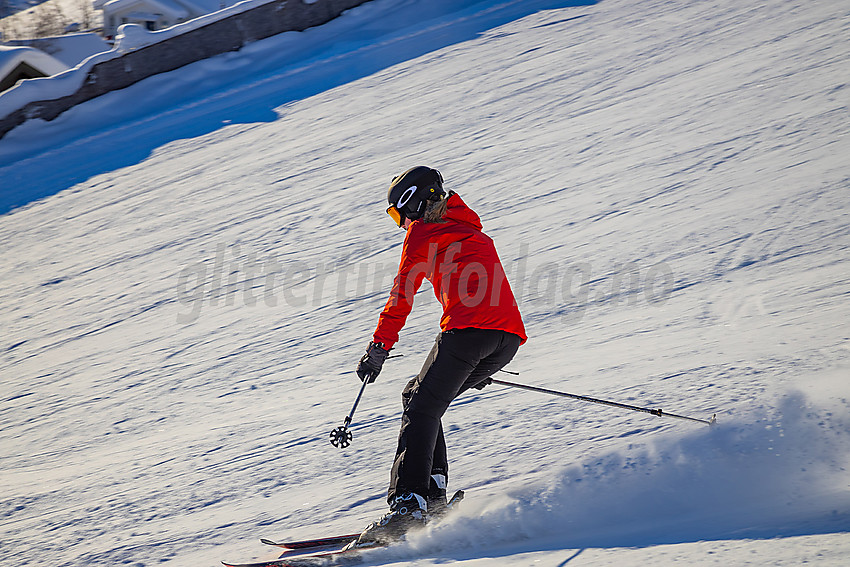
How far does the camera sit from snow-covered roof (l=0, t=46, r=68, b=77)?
15.3 metres

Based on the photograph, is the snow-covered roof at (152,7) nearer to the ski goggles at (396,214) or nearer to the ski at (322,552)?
the ski goggles at (396,214)

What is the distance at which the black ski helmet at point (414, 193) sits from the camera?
2.82m

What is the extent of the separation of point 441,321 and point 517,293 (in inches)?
99.7

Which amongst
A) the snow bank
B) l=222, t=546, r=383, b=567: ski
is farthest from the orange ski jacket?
l=222, t=546, r=383, b=567: ski

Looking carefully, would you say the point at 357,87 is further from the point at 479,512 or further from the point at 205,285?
the point at 479,512

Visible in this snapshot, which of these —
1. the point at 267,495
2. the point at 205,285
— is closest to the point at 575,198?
the point at 205,285

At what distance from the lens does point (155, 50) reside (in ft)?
39.9

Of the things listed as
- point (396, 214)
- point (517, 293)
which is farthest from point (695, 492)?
point (517, 293)

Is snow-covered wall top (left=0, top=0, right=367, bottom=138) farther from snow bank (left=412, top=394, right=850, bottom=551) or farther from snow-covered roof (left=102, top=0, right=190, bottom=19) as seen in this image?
snow bank (left=412, top=394, right=850, bottom=551)

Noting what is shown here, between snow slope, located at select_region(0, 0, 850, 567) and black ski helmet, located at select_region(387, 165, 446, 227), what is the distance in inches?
54.0

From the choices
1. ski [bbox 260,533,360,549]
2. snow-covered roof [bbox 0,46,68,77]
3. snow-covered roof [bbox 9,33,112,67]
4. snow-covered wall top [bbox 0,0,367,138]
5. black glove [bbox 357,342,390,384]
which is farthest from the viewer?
snow-covered roof [bbox 9,33,112,67]

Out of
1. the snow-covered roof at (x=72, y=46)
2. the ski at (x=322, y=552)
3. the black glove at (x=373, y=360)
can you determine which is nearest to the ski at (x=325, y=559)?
the ski at (x=322, y=552)

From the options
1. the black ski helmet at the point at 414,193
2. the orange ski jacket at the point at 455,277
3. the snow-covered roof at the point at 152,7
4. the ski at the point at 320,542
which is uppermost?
the snow-covered roof at the point at 152,7

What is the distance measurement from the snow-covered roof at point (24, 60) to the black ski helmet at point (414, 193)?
638 inches
